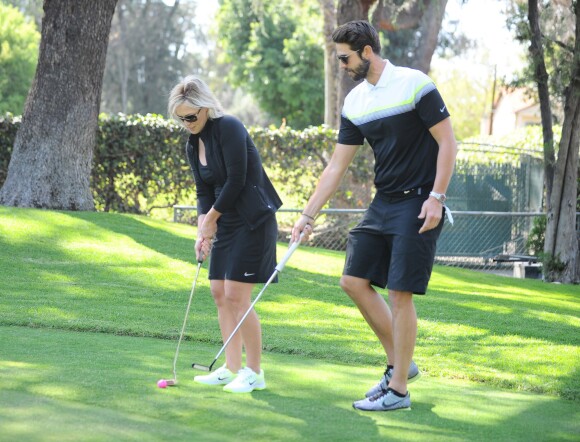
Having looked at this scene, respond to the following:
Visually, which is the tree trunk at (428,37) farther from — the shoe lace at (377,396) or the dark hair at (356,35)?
the shoe lace at (377,396)

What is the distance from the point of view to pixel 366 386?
233 inches

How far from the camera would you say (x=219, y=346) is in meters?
7.41

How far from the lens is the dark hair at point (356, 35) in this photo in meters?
5.27

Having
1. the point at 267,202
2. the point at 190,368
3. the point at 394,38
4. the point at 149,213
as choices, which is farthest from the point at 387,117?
the point at 394,38

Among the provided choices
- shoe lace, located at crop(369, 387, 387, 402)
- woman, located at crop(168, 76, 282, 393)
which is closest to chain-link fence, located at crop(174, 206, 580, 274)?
woman, located at crop(168, 76, 282, 393)

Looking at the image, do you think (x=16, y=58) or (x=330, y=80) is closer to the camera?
(x=330, y=80)

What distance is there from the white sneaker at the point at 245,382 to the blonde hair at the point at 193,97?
145cm

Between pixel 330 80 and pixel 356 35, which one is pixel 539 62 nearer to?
pixel 356 35

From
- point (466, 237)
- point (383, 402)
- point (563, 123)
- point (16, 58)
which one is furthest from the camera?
point (16, 58)

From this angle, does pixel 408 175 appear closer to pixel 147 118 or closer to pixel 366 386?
pixel 366 386

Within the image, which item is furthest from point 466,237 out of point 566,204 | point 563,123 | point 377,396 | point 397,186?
point 377,396

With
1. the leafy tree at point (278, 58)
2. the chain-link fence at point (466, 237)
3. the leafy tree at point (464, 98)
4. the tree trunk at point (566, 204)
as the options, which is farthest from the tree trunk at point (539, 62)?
the leafy tree at point (464, 98)

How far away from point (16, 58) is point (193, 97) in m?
42.1

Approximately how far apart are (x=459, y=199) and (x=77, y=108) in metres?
7.57
